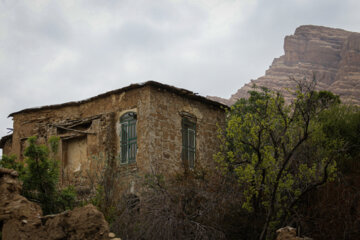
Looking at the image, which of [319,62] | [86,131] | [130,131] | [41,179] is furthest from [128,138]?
[319,62]

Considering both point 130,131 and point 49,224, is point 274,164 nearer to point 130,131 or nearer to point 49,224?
point 49,224

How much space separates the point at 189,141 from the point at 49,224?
8.60 metres

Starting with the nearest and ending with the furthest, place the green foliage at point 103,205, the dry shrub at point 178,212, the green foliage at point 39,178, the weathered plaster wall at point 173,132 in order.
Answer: the dry shrub at point 178,212, the green foliage at point 39,178, the green foliage at point 103,205, the weathered plaster wall at point 173,132

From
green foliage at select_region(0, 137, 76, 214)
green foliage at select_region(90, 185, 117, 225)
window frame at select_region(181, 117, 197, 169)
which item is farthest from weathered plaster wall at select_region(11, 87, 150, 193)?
green foliage at select_region(0, 137, 76, 214)

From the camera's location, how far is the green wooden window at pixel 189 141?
16.0 metres

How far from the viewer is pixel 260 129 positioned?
10.9 metres

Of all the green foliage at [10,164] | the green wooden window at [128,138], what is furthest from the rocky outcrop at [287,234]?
the green wooden window at [128,138]

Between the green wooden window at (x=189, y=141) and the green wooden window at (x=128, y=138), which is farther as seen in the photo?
the green wooden window at (x=189, y=141)

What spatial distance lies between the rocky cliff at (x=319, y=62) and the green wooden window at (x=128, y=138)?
233 feet

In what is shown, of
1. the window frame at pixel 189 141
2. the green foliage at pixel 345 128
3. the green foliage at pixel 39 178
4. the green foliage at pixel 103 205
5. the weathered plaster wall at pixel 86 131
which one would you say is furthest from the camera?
the window frame at pixel 189 141

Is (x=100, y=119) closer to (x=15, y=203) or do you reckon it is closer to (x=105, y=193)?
(x=105, y=193)

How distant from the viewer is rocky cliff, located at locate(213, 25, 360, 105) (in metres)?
88.9

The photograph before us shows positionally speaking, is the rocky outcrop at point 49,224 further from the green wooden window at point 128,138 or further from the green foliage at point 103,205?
the green wooden window at point 128,138

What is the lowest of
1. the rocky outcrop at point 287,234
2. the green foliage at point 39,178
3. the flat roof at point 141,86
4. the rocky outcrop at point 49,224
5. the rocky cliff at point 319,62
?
the rocky outcrop at point 287,234
